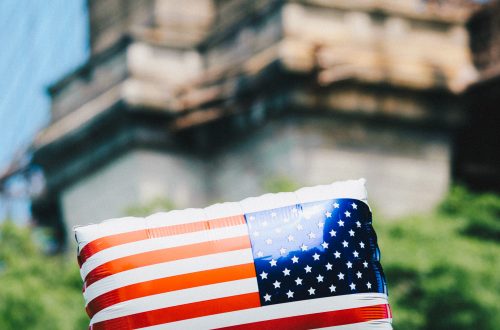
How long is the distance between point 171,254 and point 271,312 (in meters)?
0.83

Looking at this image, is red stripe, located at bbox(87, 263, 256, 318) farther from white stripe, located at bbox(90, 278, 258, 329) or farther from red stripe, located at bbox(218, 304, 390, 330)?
red stripe, located at bbox(218, 304, 390, 330)

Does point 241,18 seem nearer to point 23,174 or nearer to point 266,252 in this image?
point 23,174

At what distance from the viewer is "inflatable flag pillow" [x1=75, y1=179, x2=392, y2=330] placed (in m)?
8.52

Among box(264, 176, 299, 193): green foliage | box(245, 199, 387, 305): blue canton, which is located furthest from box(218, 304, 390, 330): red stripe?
box(264, 176, 299, 193): green foliage

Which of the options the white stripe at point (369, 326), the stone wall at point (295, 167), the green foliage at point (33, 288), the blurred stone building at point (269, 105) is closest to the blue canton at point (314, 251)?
the white stripe at point (369, 326)

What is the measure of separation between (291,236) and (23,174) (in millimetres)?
15862

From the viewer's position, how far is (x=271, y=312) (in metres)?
8.52

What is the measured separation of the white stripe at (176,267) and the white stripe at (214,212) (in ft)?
1.03

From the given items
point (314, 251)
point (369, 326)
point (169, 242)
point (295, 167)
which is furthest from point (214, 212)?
point (295, 167)

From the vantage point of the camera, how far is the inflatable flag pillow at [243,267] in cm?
852

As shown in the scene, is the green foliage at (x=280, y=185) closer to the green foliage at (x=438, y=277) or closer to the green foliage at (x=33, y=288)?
the green foliage at (x=438, y=277)

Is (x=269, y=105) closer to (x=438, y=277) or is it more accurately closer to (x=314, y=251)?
(x=438, y=277)

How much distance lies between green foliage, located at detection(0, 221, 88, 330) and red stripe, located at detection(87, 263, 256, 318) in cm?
735

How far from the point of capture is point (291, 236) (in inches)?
342
